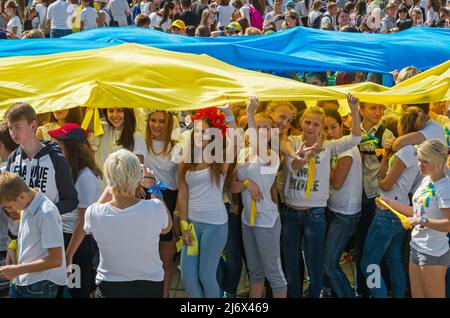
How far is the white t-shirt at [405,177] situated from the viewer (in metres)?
5.63

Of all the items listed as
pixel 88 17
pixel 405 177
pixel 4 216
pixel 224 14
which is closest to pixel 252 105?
pixel 405 177

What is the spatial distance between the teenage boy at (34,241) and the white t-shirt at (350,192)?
221 cm

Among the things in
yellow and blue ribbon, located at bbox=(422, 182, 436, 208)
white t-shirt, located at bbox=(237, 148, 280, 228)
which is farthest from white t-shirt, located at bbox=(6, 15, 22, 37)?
yellow and blue ribbon, located at bbox=(422, 182, 436, 208)

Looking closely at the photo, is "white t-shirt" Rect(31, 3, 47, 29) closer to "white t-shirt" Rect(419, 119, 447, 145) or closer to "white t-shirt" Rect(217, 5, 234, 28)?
"white t-shirt" Rect(217, 5, 234, 28)

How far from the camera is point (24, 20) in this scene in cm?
1405

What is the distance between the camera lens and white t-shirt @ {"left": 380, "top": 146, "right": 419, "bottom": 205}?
5.63m

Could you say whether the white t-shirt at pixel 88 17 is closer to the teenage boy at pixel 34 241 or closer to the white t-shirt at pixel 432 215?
the white t-shirt at pixel 432 215

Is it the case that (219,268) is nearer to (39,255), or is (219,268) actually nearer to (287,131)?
(287,131)

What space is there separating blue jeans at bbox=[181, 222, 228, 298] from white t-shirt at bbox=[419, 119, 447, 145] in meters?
1.57

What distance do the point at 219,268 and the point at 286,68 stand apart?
277cm

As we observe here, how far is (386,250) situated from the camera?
5.79 m

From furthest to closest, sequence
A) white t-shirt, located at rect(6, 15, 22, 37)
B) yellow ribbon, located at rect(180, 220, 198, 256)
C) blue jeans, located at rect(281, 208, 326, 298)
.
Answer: white t-shirt, located at rect(6, 15, 22, 37) < blue jeans, located at rect(281, 208, 326, 298) < yellow ribbon, located at rect(180, 220, 198, 256)

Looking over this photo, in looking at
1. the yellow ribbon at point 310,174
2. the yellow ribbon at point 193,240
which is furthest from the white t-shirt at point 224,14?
the yellow ribbon at point 193,240
